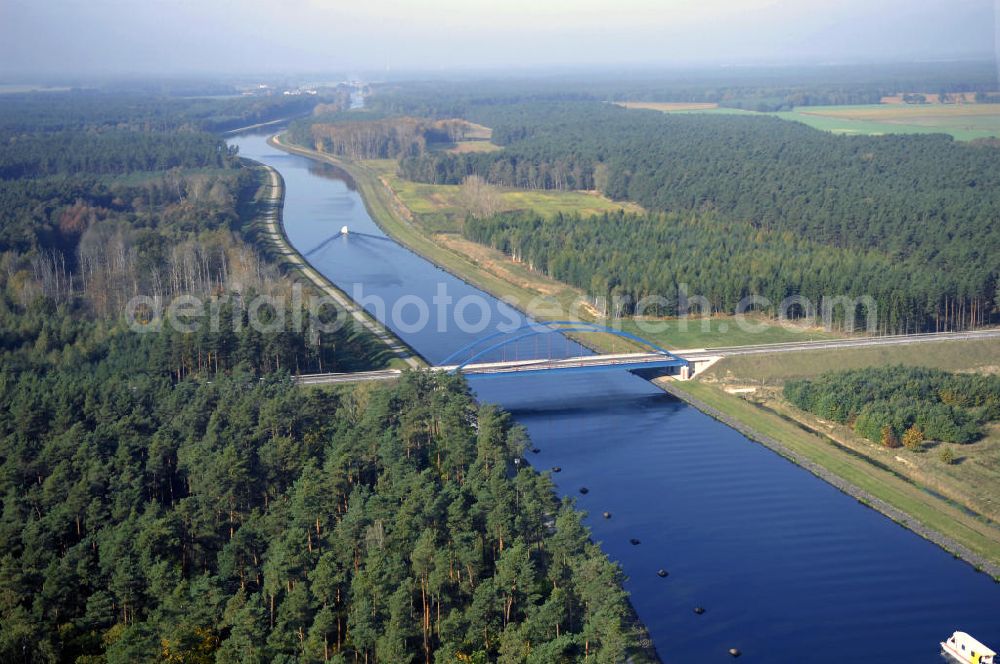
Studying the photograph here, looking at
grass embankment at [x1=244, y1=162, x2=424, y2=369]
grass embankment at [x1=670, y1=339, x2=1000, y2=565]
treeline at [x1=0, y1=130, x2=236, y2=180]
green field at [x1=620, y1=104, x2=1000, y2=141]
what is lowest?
grass embankment at [x1=670, y1=339, x2=1000, y2=565]

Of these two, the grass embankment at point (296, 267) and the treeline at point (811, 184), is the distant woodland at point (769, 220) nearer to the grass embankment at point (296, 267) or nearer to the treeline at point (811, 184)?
the treeline at point (811, 184)

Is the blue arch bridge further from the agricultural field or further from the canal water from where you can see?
the agricultural field


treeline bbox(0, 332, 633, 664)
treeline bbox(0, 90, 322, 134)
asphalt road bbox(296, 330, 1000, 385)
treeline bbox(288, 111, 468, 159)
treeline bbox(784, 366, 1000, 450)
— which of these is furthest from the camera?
treeline bbox(0, 90, 322, 134)

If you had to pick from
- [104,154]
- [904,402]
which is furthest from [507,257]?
[104,154]

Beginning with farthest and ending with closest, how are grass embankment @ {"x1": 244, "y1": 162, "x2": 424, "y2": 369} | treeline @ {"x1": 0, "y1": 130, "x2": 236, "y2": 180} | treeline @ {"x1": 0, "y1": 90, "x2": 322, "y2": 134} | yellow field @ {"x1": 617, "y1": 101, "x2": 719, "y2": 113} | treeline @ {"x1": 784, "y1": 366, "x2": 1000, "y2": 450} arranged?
1. yellow field @ {"x1": 617, "y1": 101, "x2": 719, "y2": 113}
2. treeline @ {"x1": 0, "y1": 90, "x2": 322, "y2": 134}
3. treeline @ {"x1": 0, "y1": 130, "x2": 236, "y2": 180}
4. grass embankment @ {"x1": 244, "y1": 162, "x2": 424, "y2": 369}
5. treeline @ {"x1": 784, "y1": 366, "x2": 1000, "y2": 450}

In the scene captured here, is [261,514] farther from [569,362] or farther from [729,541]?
[569,362]

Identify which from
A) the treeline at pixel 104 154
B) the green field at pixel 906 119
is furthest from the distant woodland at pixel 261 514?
the green field at pixel 906 119

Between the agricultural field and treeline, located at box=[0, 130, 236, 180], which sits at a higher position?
the agricultural field

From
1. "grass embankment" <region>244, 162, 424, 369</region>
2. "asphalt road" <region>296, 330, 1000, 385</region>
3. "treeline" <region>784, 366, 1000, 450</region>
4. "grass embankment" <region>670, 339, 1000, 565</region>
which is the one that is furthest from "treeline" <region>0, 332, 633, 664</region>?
"treeline" <region>784, 366, 1000, 450</region>
